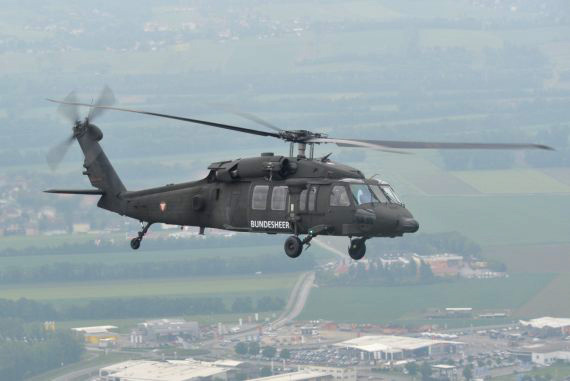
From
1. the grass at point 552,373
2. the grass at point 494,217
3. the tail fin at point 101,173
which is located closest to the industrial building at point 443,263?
the grass at point 494,217

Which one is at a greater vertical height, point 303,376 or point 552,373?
point 552,373

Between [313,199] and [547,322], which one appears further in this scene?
[547,322]

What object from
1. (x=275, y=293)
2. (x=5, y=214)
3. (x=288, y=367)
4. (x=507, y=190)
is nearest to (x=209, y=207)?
(x=288, y=367)

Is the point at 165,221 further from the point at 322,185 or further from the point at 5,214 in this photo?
the point at 5,214

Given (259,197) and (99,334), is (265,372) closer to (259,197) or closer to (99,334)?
(99,334)

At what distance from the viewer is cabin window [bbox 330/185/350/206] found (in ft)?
119

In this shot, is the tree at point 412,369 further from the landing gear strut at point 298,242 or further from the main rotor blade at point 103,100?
the landing gear strut at point 298,242

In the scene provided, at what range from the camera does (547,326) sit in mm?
138000

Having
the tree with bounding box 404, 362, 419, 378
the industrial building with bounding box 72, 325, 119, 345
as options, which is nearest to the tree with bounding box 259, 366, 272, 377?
the tree with bounding box 404, 362, 419, 378

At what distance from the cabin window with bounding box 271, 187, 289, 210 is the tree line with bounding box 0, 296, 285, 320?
330ft

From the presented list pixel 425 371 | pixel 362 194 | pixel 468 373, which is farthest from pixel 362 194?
pixel 468 373

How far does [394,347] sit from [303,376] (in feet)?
43.4

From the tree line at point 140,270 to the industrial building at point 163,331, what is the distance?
13.5 m

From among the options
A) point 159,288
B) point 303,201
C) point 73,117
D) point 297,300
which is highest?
point 159,288
